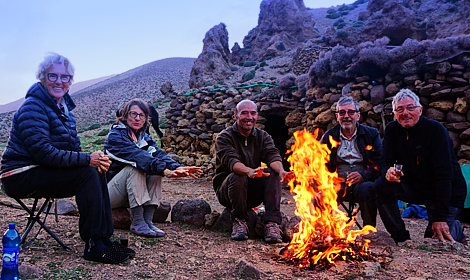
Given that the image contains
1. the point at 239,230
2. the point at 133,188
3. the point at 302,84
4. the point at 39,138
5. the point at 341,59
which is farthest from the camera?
the point at 302,84

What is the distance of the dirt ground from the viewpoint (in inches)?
113

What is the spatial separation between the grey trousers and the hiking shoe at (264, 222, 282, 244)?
50.4 inches

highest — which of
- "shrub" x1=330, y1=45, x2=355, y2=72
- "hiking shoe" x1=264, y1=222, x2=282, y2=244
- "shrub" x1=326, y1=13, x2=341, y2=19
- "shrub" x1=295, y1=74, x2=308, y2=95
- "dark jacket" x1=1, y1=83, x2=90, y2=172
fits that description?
"shrub" x1=326, y1=13, x2=341, y2=19

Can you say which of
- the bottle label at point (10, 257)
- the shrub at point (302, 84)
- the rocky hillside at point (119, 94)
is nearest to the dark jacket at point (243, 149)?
the bottle label at point (10, 257)

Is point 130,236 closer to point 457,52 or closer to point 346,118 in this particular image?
point 346,118

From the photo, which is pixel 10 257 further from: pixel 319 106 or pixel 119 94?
pixel 119 94

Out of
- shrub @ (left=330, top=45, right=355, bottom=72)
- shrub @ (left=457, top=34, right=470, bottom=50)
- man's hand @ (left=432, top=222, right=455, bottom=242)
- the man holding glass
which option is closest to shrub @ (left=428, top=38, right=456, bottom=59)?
shrub @ (left=457, top=34, right=470, bottom=50)

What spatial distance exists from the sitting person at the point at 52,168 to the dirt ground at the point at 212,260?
0.24 metres

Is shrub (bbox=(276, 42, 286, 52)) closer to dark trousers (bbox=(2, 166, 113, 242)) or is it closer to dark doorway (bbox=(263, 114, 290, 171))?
dark doorway (bbox=(263, 114, 290, 171))

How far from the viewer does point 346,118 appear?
182 inches

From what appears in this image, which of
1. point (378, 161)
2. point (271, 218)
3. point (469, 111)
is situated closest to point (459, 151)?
point (469, 111)

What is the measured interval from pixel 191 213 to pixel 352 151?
2261 mm

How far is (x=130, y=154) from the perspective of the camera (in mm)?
3947

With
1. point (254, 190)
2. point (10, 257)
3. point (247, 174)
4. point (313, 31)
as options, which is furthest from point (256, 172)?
point (313, 31)
